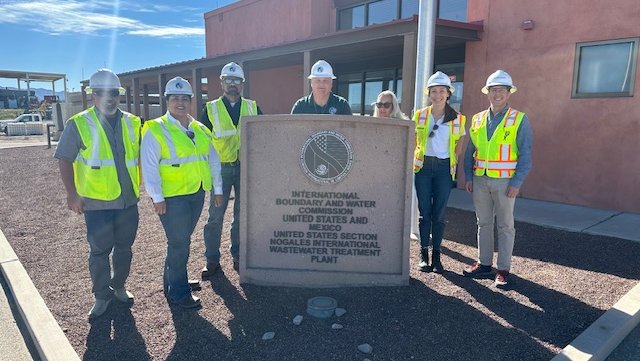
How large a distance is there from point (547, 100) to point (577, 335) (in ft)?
18.4

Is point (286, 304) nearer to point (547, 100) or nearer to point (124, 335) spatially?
point (124, 335)

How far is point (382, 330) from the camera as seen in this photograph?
336 centimetres

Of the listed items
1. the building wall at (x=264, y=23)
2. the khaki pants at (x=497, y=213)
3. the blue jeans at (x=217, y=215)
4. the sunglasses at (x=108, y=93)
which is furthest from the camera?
the building wall at (x=264, y=23)

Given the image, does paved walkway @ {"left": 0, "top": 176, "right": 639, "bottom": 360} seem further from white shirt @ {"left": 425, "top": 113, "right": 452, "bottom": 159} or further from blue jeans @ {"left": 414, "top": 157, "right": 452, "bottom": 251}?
white shirt @ {"left": 425, "top": 113, "right": 452, "bottom": 159}

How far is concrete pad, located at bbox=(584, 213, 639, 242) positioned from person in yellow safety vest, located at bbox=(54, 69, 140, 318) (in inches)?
227

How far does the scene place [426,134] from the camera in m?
4.27

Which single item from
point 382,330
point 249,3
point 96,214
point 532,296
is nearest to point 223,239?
point 96,214

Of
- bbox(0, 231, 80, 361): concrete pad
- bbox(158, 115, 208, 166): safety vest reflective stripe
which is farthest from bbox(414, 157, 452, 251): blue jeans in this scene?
bbox(0, 231, 80, 361): concrete pad

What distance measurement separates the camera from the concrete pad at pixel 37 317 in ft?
10.1

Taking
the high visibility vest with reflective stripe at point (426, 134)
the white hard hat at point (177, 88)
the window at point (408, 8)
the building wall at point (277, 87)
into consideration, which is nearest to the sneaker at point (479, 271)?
the high visibility vest with reflective stripe at point (426, 134)

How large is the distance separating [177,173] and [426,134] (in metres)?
2.27

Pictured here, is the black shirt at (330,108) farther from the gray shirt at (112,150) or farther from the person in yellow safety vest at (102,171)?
the gray shirt at (112,150)

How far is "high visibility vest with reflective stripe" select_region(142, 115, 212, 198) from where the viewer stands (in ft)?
11.4

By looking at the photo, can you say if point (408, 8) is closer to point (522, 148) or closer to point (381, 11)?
point (381, 11)
